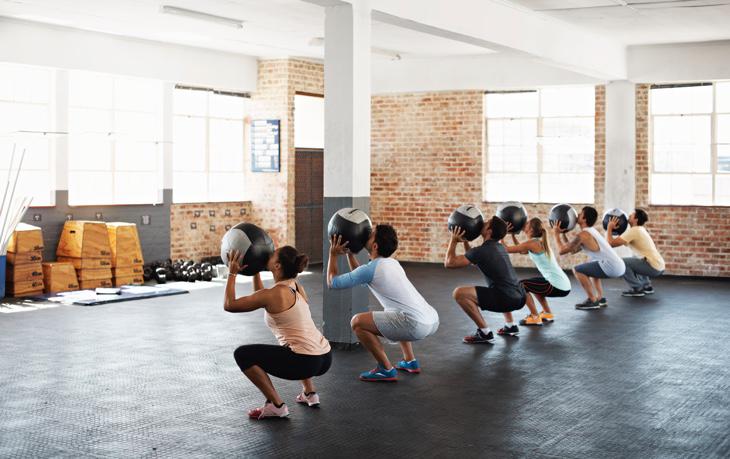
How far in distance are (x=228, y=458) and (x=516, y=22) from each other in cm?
681

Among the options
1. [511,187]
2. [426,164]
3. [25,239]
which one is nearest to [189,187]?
[25,239]

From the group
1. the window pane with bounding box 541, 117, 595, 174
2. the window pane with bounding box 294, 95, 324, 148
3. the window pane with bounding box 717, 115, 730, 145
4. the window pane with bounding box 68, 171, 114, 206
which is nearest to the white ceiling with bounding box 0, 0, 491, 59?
the window pane with bounding box 294, 95, 324, 148

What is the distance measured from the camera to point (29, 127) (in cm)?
1126

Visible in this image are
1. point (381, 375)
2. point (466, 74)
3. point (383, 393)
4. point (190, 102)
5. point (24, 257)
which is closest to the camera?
point (383, 393)

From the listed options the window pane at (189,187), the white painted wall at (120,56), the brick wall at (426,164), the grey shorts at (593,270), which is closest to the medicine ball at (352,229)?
the grey shorts at (593,270)

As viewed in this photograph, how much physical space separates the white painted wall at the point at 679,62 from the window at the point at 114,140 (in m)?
6.95

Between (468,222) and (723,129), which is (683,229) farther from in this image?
(468,222)

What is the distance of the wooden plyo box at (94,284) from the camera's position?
1121 cm

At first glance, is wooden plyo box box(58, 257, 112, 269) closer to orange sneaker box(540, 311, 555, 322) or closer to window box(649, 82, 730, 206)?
orange sneaker box(540, 311, 555, 322)

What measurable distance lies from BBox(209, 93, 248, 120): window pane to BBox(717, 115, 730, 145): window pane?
23.7ft

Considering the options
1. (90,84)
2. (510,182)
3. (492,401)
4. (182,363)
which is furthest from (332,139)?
(510,182)

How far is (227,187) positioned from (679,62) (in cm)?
710

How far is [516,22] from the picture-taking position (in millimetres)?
9898

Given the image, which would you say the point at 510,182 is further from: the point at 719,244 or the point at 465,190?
the point at 719,244
